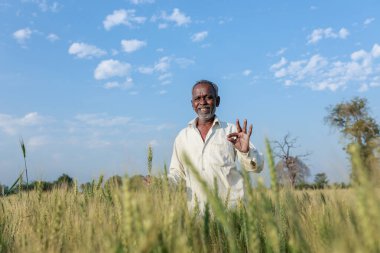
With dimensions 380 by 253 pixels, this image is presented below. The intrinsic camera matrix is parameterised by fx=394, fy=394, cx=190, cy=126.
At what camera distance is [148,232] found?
2.71ft

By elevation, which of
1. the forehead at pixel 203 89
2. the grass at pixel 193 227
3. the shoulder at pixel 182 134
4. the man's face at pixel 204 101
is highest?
the forehead at pixel 203 89

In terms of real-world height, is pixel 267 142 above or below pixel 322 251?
above

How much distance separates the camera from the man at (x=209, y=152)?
3866 mm

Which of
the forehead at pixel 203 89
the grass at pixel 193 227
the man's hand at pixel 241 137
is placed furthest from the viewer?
the forehead at pixel 203 89

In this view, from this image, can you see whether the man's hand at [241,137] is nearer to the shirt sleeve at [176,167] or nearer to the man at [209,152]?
the man at [209,152]

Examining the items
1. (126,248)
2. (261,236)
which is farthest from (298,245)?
(261,236)

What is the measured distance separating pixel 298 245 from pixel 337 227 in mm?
166

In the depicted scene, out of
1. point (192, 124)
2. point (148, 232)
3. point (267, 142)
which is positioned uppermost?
point (192, 124)

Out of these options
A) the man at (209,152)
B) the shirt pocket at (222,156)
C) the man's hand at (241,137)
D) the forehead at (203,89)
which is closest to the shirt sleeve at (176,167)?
the man at (209,152)

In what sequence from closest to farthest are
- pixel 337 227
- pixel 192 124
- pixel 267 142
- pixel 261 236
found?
1. pixel 267 142
2. pixel 337 227
3. pixel 261 236
4. pixel 192 124

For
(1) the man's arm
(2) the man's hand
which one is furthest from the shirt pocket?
(2) the man's hand

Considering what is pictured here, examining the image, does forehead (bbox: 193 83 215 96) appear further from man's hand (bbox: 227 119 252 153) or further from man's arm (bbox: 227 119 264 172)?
man's hand (bbox: 227 119 252 153)

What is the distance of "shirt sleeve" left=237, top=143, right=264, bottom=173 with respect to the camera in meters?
3.77

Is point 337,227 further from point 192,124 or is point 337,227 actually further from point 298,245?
point 192,124
